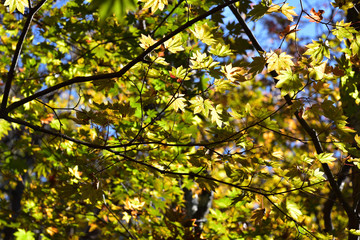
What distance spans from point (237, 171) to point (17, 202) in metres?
6.13

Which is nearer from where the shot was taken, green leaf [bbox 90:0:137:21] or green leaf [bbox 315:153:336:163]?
green leaf [bbox 90:0:137:21]

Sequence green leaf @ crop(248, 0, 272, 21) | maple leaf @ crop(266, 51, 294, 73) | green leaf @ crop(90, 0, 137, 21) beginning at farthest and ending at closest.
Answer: maple leaf @ crop(266, 51, 294, 73)
green leaf @ crop(248, 0, 272, 21)
green leaf @ crop(90, 0, 137, 21)

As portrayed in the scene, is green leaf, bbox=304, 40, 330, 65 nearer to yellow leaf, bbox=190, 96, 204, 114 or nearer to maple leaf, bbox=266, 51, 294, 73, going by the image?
maple leaf, bbox=266, 51, 294, 73

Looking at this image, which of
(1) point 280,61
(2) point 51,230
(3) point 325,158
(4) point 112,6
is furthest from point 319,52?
(2) point 51,230

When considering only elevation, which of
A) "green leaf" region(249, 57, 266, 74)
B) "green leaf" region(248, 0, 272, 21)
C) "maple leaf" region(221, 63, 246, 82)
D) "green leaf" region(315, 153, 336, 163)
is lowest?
"green leaf" region(315, 153, 336, 163)

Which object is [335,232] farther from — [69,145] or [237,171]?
[69,145]

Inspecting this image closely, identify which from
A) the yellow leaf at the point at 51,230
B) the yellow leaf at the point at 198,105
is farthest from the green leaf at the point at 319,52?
the yellow leaf at the point at 51,230

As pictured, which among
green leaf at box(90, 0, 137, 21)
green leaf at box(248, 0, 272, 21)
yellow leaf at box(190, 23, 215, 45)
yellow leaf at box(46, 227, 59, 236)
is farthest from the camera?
yellow leaf at box(46, 227, 59, 236)

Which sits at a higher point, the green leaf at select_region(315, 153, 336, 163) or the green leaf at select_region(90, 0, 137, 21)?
the green leaf at select_region(315, 153, 336, 163)

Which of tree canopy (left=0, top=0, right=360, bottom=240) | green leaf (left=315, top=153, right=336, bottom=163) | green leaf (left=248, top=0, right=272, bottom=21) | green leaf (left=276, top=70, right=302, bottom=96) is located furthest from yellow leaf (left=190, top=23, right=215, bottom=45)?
green leaf (left=315, top=153, right=336, bottom=163)

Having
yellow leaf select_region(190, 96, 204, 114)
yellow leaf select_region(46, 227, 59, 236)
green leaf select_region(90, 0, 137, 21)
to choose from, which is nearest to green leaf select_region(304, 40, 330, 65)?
yellow leaf select_region(190, 96, 204, 114)

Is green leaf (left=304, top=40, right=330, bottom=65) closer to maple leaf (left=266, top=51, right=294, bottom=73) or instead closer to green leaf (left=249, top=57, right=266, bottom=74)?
maple leaf (left=266, top=51, right=294, bottom=73)

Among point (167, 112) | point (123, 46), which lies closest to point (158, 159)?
point (167, 112)

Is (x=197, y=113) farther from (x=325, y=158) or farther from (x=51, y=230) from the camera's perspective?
(x=51, y=230)
